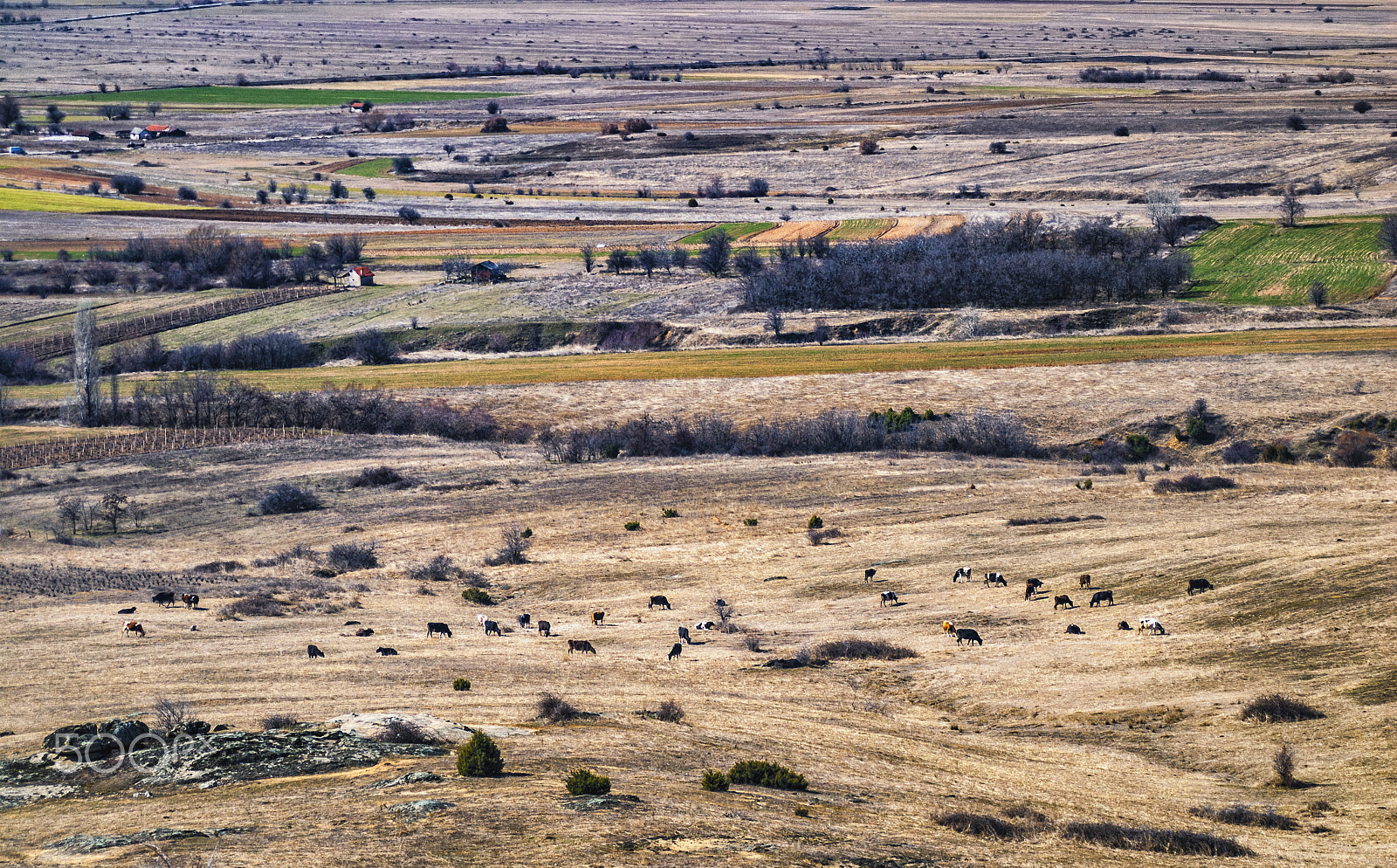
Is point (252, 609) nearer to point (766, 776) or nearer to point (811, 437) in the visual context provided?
point (766, 776)

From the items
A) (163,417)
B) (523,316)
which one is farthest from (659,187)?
(163,417)

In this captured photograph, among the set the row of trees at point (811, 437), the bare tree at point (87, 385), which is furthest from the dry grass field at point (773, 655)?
the bare tree at point (87, 385)

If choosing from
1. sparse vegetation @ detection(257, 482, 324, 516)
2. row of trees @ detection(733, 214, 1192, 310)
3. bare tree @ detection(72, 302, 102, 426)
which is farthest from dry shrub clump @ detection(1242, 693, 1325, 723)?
bare tree @ detection(72, 302, 102, 426)

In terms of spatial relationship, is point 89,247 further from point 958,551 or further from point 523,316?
point 958,551

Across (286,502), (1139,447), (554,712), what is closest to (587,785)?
(554,712)

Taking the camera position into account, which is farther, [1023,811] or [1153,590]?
[1153,590]

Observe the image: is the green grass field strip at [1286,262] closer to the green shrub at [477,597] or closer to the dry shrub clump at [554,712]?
the green shrub at [477,597]
